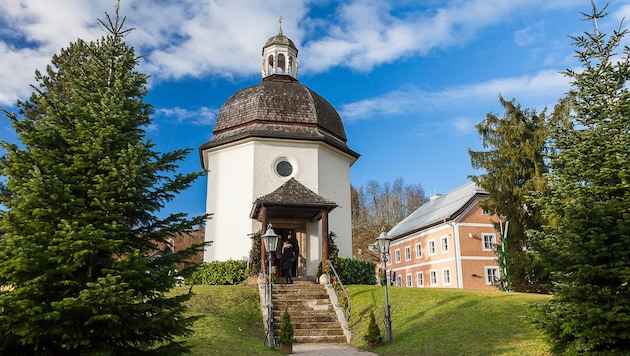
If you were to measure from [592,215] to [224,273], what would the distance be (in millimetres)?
14390

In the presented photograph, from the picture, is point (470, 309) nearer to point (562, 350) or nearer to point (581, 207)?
point (562, 350)

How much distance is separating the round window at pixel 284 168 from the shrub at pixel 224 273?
426 cm

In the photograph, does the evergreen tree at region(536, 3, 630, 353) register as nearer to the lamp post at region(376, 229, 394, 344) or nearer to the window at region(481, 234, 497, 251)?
the lamp post at region(376, 229, 394, 344)

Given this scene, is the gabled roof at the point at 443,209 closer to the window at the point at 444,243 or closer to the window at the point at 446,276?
the window at the point at 444,243

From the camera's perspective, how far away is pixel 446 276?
105 feet

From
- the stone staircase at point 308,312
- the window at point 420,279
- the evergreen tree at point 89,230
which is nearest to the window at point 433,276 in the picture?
Result: the window at point 420,279

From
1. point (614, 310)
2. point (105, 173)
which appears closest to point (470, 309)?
point (614, 310)

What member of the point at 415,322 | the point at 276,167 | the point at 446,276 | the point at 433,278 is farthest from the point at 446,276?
the point at 415,322

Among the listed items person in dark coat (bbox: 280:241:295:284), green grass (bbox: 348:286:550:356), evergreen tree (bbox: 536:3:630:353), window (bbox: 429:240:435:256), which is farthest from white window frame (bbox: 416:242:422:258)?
evergreen tree (bbox: 536:3:630:353)

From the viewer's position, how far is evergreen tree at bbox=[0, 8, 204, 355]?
653 cm

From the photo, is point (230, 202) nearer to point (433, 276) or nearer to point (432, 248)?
point (433, 276)

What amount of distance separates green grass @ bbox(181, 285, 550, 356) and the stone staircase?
0.56 m

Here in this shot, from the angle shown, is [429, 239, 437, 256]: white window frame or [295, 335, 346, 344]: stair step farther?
[429, 239, 437, 256]: white window frame

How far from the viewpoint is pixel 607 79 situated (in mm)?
9133
